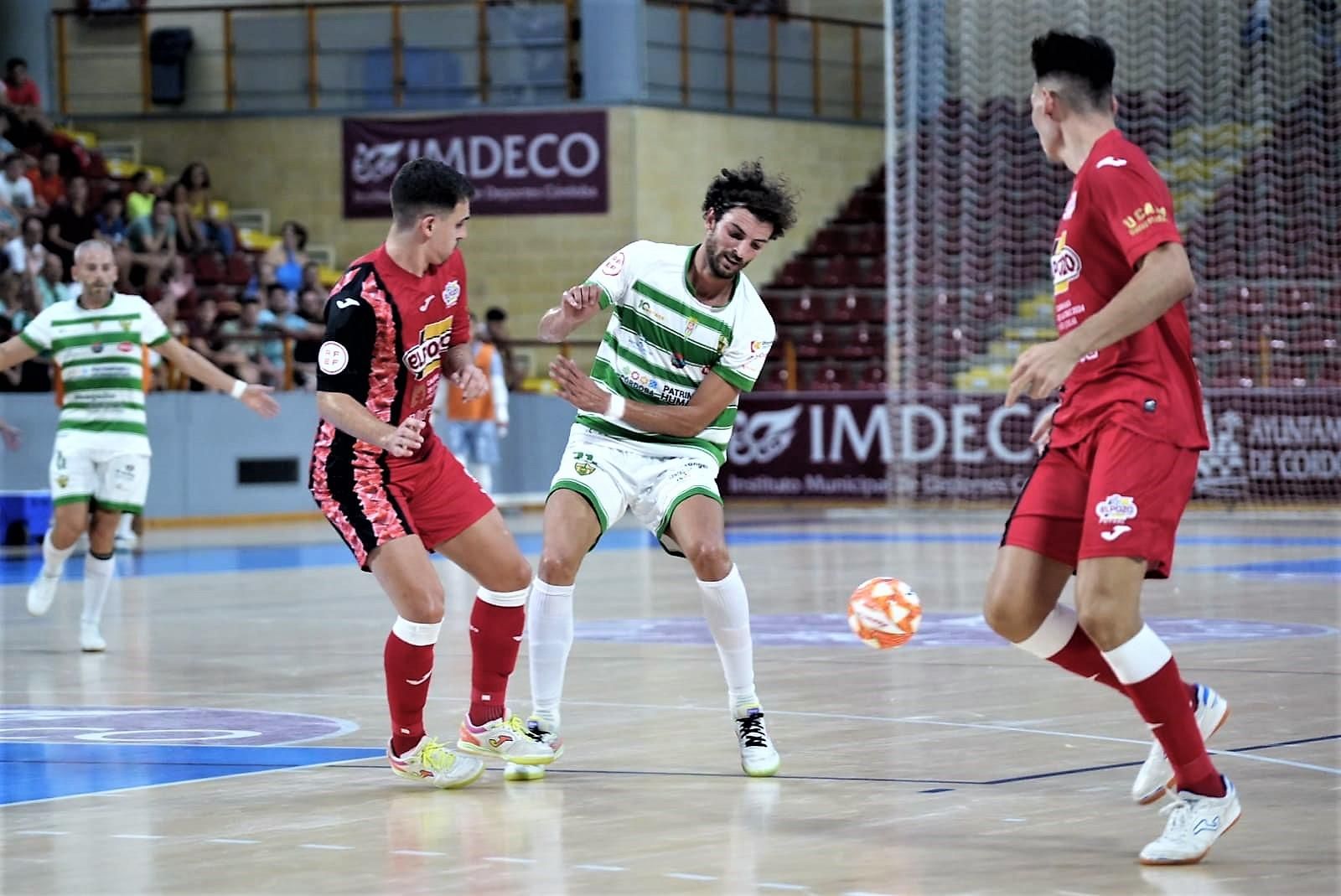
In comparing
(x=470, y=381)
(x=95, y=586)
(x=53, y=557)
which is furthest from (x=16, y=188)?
(x=470, y=381)

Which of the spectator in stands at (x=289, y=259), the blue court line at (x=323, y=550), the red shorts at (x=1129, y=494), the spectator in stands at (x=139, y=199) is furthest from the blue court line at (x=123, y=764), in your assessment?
the spectator in stands at (x=289, y=259)

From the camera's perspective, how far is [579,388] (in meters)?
6.67

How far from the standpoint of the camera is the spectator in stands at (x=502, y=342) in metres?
23.4

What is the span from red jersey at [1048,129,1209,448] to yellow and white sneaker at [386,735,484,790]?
2164 mm

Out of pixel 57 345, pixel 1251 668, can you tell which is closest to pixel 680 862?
pixel 1251 668

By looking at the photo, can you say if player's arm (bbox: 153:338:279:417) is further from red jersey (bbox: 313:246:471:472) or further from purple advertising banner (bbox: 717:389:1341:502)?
purple advertising banner (bbox: 717:389:1341:502)

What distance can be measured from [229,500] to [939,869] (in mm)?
17962

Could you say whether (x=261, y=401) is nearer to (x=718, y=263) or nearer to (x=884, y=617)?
(x=718, y=263)

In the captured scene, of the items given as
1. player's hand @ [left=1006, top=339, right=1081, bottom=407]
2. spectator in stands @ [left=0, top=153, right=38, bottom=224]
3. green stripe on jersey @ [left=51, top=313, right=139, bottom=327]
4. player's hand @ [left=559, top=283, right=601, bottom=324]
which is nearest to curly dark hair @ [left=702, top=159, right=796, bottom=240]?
player's hand @ [left=559, top=283, right=601, bottom=324]

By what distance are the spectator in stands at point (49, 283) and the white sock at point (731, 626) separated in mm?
14563

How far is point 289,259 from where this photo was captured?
24422 mm

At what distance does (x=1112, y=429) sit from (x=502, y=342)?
728 inches

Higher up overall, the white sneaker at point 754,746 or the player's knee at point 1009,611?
the player's knee at point 1009,611

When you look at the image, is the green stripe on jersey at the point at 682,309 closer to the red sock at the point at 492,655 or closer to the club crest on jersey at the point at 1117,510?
the red sock at the point at 492,655
